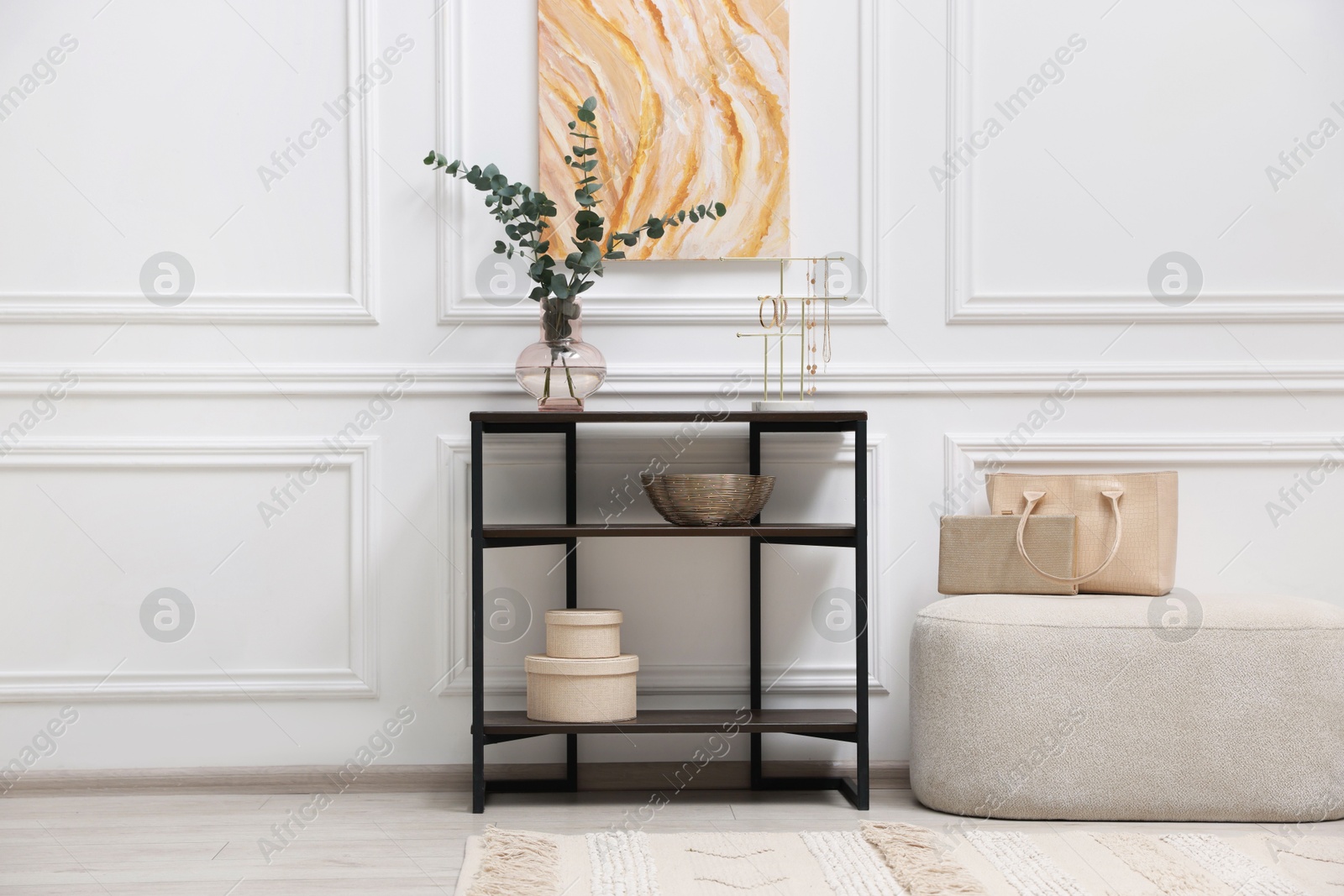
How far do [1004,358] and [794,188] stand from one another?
1.96 ft

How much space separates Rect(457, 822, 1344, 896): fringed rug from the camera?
4.79 feet

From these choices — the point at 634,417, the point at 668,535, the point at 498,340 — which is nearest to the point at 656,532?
the point at 668,535

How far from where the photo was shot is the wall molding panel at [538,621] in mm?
2131

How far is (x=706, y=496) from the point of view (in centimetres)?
188

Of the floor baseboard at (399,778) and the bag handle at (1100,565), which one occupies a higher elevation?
the bag handle at (1100,565)

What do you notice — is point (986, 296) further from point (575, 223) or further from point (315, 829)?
point (315, 829)

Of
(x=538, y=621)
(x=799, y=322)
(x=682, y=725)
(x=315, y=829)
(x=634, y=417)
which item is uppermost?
(x=799, y=322)

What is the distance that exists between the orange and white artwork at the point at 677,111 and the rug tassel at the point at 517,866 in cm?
120

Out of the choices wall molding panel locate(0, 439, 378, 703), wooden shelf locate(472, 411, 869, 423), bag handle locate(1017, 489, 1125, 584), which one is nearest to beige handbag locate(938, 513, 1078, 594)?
bag handle locate(1017, 489, 1125, 584)

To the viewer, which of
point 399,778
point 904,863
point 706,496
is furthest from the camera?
point 399,778

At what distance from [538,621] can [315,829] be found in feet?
1.93

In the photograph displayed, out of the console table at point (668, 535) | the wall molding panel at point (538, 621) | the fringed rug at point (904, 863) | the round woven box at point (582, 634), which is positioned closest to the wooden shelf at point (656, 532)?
the console table at point (668, 535)

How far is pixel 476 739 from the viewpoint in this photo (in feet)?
6.11

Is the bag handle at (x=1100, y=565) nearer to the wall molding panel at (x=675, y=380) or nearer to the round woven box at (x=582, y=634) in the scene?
the wall molding panel at (x=675, y=380)
